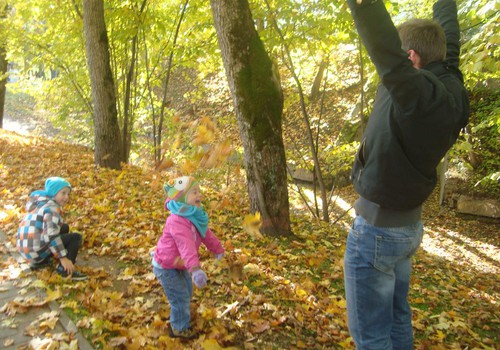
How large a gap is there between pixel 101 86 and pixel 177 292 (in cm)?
749

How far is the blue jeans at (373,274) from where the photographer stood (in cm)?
206

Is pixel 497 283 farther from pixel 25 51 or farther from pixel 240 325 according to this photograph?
pixel 25 51

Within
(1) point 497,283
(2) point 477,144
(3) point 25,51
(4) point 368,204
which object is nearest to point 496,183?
(2) point 477,144

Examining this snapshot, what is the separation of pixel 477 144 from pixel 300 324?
10.9 m

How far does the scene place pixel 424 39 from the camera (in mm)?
1964

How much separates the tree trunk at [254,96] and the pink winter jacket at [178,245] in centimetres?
244

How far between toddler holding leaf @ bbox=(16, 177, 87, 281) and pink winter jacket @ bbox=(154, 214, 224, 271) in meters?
1.61

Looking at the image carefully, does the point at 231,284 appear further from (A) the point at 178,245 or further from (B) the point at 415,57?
(B) the point at 415,57

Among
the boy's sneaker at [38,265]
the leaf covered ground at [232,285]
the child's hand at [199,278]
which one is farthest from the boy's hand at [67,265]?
the child's hand at [199,278]

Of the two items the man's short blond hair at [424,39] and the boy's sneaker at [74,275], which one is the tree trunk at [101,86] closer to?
the boy's sneaker at [74,275]

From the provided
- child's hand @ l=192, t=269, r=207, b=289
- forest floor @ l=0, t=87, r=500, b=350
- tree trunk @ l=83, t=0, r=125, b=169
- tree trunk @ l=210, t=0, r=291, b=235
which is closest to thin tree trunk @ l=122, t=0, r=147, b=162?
tree trunk @ l=83, t=0, r=125, b=169

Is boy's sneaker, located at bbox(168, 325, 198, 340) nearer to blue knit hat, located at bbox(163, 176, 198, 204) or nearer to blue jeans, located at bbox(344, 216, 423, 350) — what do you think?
blue knit hat, located at bbox(163, 176, 198, 204)

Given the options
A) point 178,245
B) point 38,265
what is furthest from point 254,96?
point 38,265

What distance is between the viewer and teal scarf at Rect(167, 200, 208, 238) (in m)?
3.12
